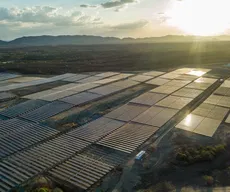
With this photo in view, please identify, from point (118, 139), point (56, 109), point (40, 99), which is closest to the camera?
point (118, 139)

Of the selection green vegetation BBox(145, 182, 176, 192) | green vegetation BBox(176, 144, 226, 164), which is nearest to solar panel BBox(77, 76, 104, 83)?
green vegetation BBox(176, 144, 226, 164)

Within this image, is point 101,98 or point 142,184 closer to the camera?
point 142,184

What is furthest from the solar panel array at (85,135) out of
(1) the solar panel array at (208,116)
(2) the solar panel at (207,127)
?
(1) the solar panel array at (208,116)

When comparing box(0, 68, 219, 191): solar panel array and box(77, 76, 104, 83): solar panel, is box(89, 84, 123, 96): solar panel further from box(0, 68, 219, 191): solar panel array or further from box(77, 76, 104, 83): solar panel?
box(77, 76, 104, 83): solar panel

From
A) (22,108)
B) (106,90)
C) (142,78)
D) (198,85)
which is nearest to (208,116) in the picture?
(198,85)

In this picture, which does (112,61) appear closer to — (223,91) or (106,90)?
(106,90)

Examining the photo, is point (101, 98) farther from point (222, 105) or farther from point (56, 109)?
point (222, 105)

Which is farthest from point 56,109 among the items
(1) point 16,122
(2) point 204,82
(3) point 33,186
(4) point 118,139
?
(2) point 204,82
